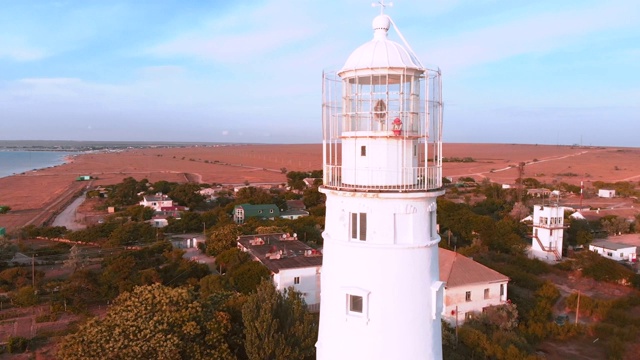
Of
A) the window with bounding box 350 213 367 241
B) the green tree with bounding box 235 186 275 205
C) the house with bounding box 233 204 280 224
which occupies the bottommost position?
the house with bounding box 233 204 280 224

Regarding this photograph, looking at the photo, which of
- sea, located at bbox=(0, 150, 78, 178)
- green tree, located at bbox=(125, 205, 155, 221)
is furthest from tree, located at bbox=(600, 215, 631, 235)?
sea, located at bbox=(0, 150, 78, 178)

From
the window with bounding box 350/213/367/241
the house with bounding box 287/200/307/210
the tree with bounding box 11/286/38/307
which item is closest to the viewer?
the window with bounding box 350/213/367/241

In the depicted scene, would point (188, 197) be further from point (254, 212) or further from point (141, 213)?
point (254, 212)

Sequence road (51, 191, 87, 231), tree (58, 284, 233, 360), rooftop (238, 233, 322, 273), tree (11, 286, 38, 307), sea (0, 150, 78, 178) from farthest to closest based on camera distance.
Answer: sea (0, 150, 78, 178) < road (51, 191, 87, 231) < rooftop (238, 233, 322, 273) < tree (11, 286, 38, 307) < tree (58, 284, 233, 360)

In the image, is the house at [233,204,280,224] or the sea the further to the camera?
the sea

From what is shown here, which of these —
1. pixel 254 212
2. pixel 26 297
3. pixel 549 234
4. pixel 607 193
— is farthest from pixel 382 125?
pixel 607 193

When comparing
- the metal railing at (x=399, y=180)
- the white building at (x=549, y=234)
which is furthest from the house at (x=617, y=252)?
the metal railing at (x=399, y=180)

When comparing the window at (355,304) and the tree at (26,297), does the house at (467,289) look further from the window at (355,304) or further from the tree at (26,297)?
the tree at (26,297)

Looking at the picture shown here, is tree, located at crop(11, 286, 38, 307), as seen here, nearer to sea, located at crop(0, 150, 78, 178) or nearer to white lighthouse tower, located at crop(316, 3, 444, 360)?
white lighthouse tower, located at crop(316, 3, 444, 360)
